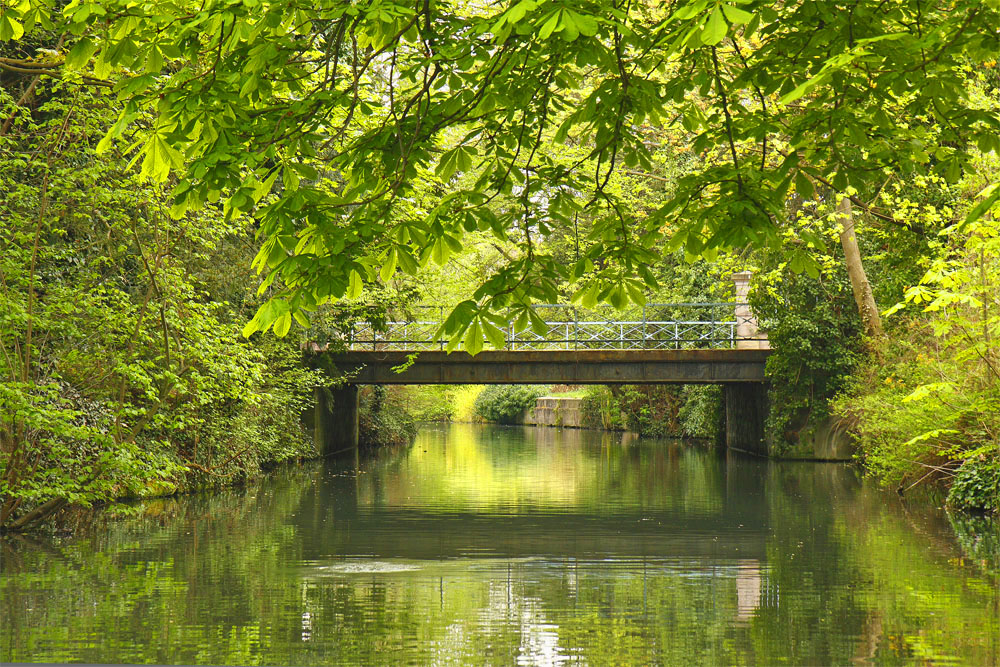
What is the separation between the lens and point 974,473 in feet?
49.3

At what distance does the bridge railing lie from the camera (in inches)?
1061

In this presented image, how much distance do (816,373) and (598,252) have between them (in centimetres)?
2163

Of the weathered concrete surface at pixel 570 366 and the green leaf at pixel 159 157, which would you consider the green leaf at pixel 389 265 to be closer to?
the green leaf at pixel 159 157

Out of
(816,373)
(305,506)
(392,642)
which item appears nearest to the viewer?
(392,642)

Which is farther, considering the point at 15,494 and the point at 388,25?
the point at 15,494

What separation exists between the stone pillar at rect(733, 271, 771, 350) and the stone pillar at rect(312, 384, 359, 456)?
1069 cm

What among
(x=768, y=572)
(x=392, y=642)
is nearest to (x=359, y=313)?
(x=768, y=572)

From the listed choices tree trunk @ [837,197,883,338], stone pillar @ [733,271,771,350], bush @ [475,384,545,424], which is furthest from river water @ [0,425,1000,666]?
bush @ [475,384,545,424]

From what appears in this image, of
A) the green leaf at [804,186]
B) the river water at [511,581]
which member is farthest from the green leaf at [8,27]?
the river water at [511,581]

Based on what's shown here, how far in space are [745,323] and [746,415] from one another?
11.3 ft

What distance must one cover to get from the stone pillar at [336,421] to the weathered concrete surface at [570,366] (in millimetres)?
1469

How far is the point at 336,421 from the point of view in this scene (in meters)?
31.2

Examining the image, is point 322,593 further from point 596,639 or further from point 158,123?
point 158,123

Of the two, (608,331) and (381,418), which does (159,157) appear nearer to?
(608,331)
